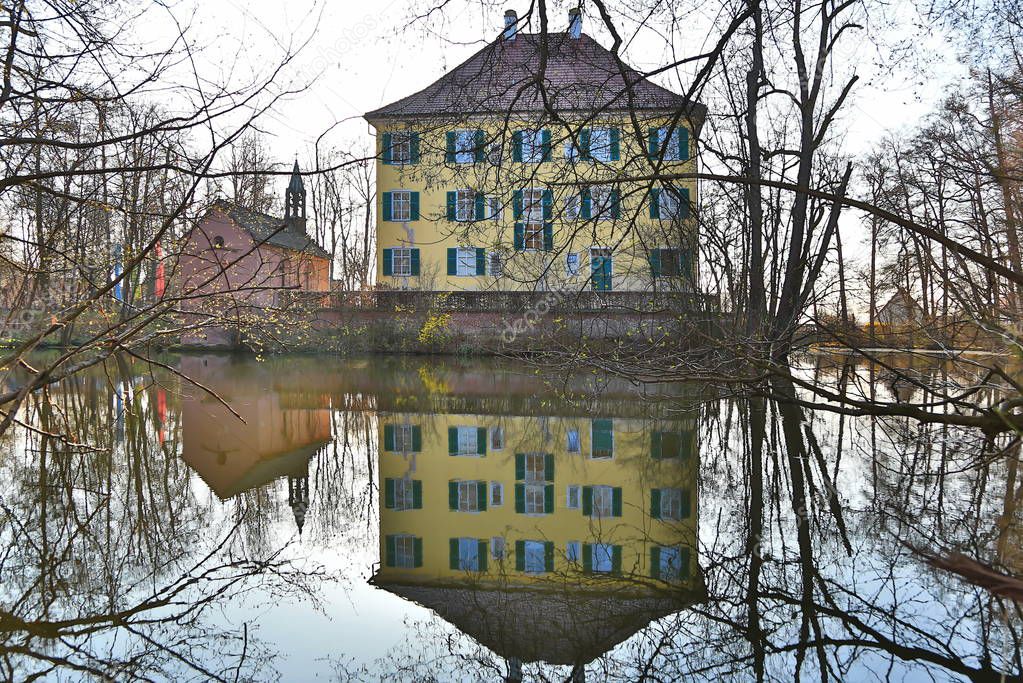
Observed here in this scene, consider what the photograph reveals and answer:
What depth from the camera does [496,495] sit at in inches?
262

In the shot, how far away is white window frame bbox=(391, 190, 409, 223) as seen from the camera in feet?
95.7

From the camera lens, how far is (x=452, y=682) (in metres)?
3.31

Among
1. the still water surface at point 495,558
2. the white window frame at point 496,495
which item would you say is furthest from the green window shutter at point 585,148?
the white window frame at point 496,495

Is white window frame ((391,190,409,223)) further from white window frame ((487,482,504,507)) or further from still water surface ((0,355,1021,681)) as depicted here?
white window frame ((487,482,504,507))

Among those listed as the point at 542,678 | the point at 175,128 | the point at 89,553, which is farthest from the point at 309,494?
the point at 175,128

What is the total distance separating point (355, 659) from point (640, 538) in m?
2.27

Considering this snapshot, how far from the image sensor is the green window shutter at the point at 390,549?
A: 4.95 m

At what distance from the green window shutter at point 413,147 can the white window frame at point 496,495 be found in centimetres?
326

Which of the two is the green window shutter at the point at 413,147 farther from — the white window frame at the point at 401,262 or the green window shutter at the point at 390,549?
the white window frame at the point at 401,262

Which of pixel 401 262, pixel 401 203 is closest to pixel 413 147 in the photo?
pixel 401 262

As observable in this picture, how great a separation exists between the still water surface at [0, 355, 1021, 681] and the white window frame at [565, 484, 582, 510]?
0.08ft

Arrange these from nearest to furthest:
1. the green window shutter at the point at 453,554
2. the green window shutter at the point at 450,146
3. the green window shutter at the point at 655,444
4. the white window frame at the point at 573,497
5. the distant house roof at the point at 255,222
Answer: the distant house roof at the point at 255,222, the green window shutter at the point at 450,146, the green window shutter at the point at 453,554, the white window frame at the point at 573,497, the green window shutter at the point at 655,444

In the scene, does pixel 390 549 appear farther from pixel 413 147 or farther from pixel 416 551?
pixel 413 147

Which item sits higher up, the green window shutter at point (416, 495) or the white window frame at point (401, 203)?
the white window frame at point (401, 203)
